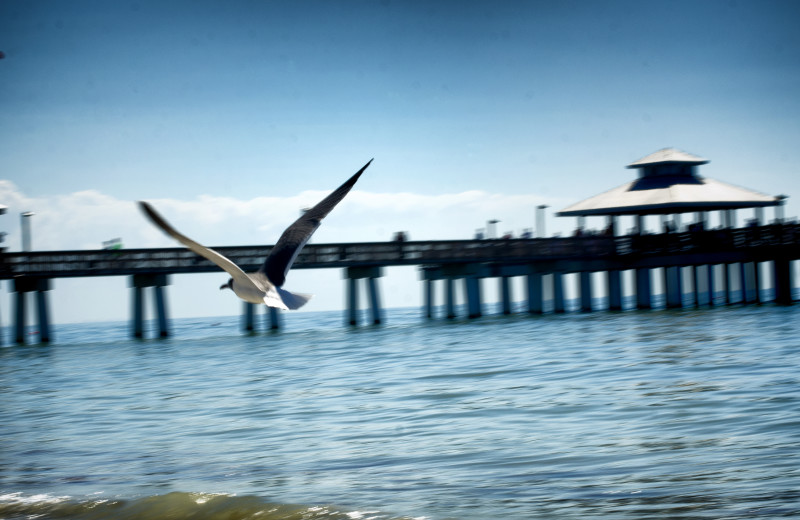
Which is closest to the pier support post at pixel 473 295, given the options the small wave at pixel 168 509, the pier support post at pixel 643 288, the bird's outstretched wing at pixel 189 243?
the pier support post at pixel 643 288

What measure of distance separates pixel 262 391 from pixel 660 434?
952 cm

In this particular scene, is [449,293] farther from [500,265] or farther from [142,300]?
[142,300]

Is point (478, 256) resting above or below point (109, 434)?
above

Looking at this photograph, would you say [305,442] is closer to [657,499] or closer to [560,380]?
[657,499]

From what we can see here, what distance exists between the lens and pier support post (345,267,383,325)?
1543 inches

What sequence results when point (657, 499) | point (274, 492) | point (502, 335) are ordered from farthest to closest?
1. point (502, 335)
2. point (274, 492)
3. point (657, 499)

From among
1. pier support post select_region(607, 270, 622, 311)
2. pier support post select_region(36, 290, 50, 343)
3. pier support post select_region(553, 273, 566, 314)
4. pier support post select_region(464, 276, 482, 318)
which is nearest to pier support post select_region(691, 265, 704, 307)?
pier support post select_region(607, 270, 622, 311)

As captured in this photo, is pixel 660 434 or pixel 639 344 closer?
pixel 660 434

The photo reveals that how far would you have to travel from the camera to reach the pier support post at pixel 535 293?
43531mm

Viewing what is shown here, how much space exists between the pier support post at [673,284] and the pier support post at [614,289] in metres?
2.00

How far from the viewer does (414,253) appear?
39.5 meters

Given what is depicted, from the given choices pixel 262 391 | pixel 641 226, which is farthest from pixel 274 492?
pixel 641 226

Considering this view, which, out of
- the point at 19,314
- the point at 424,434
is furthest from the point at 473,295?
the point at 424,434

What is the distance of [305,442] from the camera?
48.0 ft
